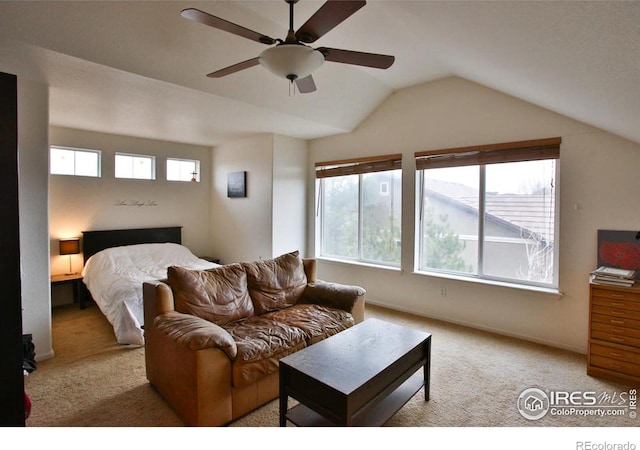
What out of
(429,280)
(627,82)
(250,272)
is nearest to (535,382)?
(429,280)

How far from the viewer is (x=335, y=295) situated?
3.22 meters

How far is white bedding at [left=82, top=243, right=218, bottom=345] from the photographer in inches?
130

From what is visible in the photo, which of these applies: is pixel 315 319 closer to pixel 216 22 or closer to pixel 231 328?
pixel 231 328

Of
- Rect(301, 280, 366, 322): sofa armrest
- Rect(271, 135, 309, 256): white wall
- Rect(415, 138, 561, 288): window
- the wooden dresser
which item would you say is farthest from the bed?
the wooden dresser

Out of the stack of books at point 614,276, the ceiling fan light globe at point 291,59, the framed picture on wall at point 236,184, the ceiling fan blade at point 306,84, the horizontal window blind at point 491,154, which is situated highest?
the ceiling fan blade at point 306,84

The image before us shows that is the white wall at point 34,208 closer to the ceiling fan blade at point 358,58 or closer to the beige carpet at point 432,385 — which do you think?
the beige carpet at point 432,385

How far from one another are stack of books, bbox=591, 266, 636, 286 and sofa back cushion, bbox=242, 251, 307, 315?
2597mm

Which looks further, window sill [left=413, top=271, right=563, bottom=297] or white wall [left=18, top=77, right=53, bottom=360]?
window sill [left=413, top=271, right=563, bottom=297]

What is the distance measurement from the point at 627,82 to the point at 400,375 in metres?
2.09

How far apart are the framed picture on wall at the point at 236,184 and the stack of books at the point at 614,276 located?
449 centimetres

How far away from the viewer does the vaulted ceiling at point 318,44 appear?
1.67 meters

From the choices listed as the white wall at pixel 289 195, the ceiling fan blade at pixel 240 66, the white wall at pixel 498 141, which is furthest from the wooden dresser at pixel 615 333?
the white wall at pixel 289 195

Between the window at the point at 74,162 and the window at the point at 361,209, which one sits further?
the window at the point at 361,209

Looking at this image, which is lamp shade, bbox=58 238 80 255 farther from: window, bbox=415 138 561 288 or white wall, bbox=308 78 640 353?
window, bbox=415 138 561 288
